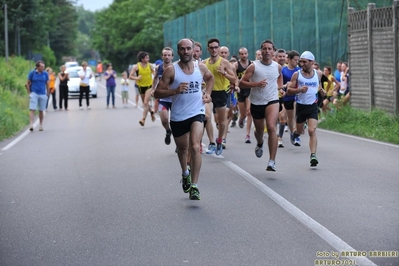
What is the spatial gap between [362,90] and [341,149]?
7054 mm

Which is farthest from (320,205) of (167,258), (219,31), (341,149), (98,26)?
(98,26)

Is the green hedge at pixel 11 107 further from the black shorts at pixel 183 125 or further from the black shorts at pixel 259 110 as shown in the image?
the black shorts at pixel 183 125

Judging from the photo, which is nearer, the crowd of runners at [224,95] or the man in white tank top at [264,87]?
the crowd of runners at [224,95]

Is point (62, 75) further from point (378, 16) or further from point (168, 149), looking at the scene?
point (168, 149)

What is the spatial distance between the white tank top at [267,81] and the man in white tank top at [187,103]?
8.43 feet

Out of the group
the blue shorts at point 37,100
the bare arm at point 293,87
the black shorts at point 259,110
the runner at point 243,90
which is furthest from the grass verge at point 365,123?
the blue shorts at point 37,100

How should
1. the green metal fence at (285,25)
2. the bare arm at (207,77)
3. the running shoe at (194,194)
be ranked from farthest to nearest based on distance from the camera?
the green metal fence at (285,25), the bare arm at (207,77), the running shoe at (194,194)

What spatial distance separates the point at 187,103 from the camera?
10.3 m

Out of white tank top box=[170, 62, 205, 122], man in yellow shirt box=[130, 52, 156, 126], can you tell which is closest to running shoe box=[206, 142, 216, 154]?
white tank top box=[170, 62, 205, 122]

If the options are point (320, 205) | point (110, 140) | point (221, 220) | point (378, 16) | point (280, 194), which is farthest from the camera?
point (378, 16)

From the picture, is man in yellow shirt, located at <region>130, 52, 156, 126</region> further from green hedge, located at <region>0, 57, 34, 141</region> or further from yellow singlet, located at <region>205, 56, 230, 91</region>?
yellow singlet, located at <region>205, 56, 230, 91</region>

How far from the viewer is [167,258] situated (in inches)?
283

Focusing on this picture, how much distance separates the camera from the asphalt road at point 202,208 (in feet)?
24.2

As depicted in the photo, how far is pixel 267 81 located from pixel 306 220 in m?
4.46
